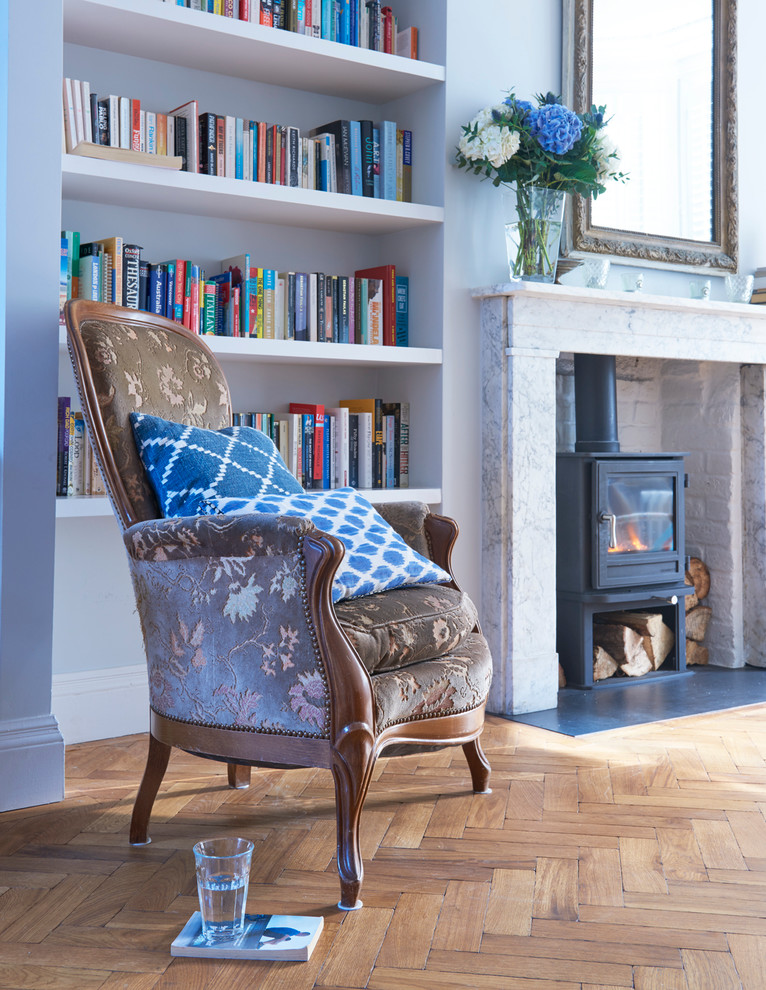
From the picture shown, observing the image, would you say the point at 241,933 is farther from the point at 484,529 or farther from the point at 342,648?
the point at 484,529

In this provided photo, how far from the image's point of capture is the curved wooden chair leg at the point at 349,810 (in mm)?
1867

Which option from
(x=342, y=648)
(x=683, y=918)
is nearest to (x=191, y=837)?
(x=342, y=648)

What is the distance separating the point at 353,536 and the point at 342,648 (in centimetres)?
36

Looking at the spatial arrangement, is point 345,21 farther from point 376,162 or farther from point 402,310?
point 402,310

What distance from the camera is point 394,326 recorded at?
3.51 metres

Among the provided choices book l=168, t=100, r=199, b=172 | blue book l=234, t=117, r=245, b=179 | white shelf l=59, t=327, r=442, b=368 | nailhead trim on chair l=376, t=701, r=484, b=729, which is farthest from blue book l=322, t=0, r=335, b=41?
nailhead trim on chair l=376, t=701, r=484, b=729

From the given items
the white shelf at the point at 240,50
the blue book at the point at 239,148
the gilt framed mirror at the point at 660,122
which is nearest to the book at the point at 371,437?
the blue book at the point at 239,148

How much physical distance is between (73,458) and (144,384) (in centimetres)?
67

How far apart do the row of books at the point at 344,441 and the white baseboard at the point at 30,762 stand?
3.80 ft

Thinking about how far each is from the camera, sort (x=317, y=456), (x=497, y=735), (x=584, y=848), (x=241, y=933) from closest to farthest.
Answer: (x=241, y=933) → (x=584, y=848) → (x=497, y=735) → (x=317, y=456)

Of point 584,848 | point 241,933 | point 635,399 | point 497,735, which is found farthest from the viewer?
point 635,399

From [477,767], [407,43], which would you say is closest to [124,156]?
[407,43]

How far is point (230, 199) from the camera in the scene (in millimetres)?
3092

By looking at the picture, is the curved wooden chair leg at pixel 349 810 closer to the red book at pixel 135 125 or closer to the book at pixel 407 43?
the red book at pixel 135 125
